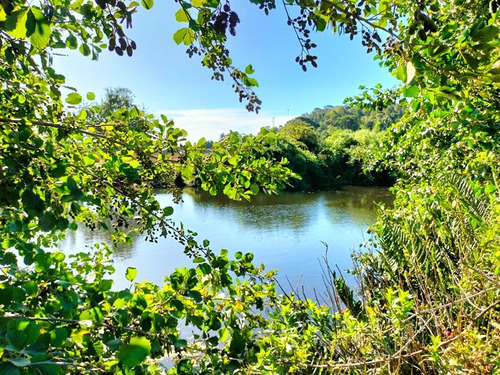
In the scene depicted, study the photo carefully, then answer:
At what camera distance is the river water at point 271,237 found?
6738 millimetres

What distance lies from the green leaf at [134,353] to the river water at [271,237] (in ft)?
9.89

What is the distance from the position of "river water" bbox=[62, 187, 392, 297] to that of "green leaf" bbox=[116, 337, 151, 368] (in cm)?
302

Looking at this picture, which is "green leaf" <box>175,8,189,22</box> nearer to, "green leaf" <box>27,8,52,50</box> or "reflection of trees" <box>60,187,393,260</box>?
"green leaf" <box>27,8,52,50</box>

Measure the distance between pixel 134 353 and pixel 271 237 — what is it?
29.2ft

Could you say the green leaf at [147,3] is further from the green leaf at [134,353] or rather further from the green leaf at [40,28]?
the green leaf at [134,353]

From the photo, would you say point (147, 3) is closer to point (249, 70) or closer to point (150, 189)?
point (249, 70)

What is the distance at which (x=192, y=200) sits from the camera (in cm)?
1694

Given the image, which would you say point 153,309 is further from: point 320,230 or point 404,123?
point 320,230

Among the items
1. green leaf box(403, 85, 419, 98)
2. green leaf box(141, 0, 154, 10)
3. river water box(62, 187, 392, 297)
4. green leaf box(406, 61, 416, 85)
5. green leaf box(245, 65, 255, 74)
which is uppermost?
green leaf box(141, 0, 154, 10)

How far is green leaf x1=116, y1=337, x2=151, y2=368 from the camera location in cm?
56

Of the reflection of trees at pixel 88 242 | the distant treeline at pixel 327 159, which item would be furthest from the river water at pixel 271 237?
the distant treeline at pixel 327 159

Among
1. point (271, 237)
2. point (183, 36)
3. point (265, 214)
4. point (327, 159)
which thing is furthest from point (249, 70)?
point (327, 159)

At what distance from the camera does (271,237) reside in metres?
9.38

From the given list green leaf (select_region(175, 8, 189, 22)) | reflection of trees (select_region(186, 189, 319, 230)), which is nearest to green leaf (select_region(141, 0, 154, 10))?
green leaf (select_region(175, 8, 189, 22))
